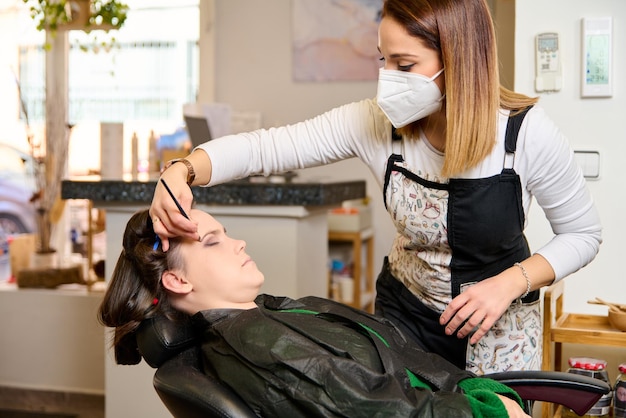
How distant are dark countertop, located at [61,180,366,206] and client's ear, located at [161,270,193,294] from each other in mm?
1053

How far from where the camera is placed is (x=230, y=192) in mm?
2521

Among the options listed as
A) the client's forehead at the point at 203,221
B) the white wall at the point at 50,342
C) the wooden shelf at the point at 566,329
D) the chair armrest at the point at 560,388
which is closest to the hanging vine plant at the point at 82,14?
the white wall at the point at 50,342

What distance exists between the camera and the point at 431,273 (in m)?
1.57

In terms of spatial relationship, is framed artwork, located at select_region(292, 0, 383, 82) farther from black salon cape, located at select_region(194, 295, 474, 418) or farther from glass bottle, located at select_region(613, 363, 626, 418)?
black salon cape, located at select_region(194, 295, 474, 418)

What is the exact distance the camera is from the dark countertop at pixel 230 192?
8.14 ft

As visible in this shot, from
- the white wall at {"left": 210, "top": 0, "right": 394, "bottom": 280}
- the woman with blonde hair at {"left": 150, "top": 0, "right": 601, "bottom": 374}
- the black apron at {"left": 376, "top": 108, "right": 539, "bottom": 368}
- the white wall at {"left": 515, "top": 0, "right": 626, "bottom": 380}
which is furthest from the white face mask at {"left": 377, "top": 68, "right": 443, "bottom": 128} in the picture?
the white wall at {"left": 210, "top": 0, "right": 394, "bottom": 280}

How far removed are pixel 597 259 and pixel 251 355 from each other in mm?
1266

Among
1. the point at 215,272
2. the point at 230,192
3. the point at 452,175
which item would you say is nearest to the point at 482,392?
the point at 452,175

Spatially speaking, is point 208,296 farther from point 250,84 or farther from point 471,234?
point 250,84

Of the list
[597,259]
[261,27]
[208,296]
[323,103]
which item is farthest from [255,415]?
[261,27]

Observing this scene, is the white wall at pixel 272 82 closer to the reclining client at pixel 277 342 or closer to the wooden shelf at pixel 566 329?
the wooden shelf at pixel 566 329

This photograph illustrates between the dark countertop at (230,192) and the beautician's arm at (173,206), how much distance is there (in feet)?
3.35

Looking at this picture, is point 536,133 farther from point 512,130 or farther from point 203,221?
point 203,221

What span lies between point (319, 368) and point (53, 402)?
8.23 feet
